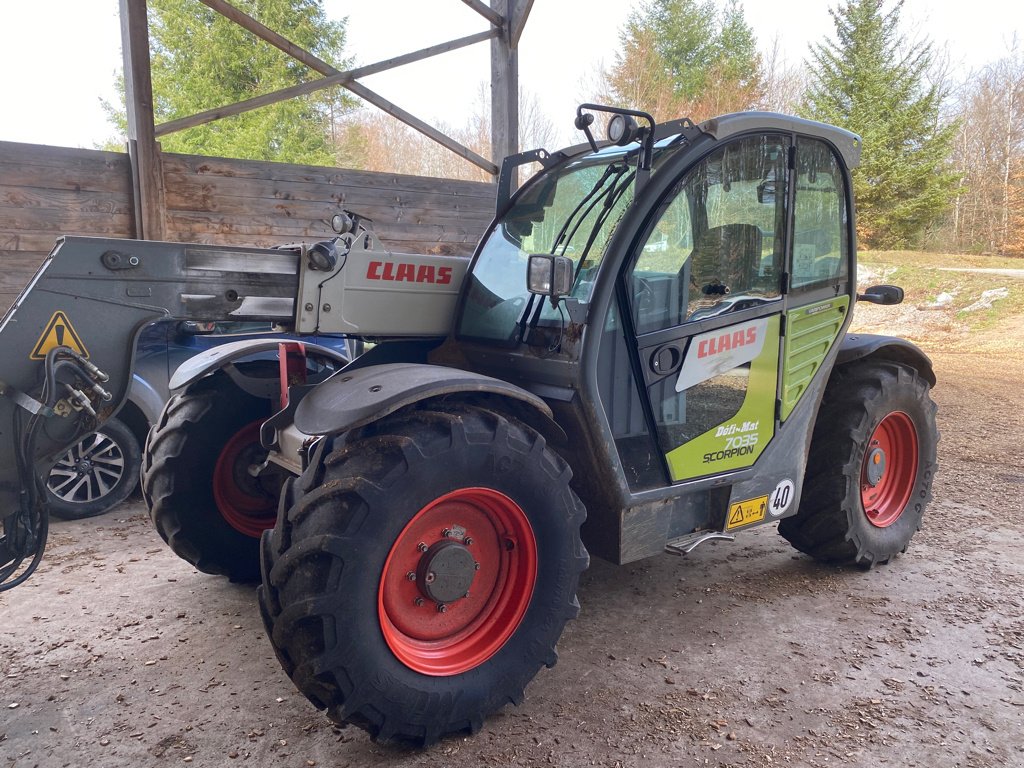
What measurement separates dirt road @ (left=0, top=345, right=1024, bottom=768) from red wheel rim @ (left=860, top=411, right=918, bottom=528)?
308mm

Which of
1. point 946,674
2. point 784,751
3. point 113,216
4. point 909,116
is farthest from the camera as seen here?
point 909,116

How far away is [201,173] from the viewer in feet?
20.9

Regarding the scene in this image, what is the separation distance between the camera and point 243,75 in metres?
23.1

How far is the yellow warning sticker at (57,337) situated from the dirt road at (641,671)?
4.43ft

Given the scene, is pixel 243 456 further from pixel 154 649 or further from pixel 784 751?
pixel 784 751

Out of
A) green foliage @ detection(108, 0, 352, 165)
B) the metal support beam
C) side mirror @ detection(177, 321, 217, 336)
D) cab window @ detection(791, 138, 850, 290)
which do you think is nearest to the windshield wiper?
cab window @ detection(791, 138, 850, 290)

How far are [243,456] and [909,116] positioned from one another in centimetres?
2434

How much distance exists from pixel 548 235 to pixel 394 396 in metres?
1.38

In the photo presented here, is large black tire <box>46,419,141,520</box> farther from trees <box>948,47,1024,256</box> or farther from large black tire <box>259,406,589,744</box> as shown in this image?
trees <box>948,47,1024,256</box>

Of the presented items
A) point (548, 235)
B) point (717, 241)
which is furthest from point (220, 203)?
point (717, 241)

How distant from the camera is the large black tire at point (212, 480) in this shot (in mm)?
3883

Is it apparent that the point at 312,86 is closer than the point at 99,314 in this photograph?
No

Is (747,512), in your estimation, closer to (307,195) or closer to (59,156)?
(307,195)

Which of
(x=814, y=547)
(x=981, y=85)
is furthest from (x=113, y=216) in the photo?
(x=981, y=85)
